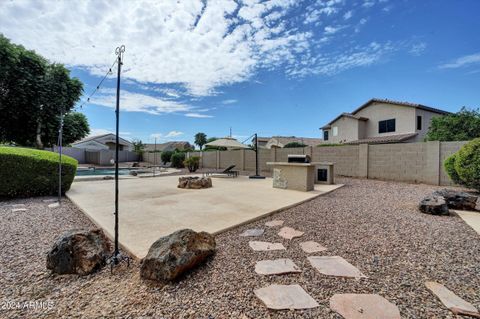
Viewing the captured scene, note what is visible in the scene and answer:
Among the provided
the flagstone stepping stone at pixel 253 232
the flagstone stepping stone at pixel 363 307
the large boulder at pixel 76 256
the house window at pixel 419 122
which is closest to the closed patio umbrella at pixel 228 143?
the flagstone stepping stone at pixel 253 232

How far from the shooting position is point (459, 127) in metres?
13.9

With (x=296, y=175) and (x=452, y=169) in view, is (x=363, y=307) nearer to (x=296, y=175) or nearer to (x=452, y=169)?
(x=296, y=175)

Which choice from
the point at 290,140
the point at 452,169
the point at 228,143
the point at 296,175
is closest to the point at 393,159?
the point at 452,169

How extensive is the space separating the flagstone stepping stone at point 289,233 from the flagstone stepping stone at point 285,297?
128 cm

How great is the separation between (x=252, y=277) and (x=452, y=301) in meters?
1.71

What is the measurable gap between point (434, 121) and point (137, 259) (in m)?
19.9

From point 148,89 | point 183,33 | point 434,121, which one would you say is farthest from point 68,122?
point 434,121

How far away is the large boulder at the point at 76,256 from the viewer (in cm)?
238

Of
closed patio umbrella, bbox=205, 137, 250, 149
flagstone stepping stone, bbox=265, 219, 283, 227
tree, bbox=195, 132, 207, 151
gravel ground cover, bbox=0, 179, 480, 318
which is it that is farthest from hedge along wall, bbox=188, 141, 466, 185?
tree, bbox=195, 132, 207, 151

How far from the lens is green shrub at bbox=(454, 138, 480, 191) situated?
6.14 m

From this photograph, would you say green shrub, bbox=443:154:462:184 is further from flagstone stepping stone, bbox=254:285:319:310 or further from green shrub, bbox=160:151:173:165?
green shrub, bbox=160:151:173:165

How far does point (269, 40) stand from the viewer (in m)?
9.40

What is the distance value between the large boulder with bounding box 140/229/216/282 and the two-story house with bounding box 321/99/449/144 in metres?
19.5

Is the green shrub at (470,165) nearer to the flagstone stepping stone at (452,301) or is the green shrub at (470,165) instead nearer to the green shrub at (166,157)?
the flagstone stepping stone at (452,301)
